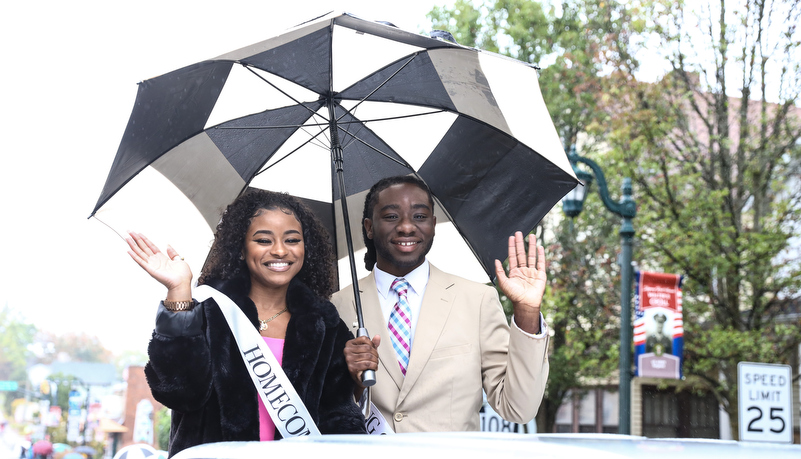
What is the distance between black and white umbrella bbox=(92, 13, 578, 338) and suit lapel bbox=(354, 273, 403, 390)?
0.70ft

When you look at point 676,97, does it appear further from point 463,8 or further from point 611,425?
point 611,425

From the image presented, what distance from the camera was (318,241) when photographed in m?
3.73

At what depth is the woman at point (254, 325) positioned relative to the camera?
2.92 meters

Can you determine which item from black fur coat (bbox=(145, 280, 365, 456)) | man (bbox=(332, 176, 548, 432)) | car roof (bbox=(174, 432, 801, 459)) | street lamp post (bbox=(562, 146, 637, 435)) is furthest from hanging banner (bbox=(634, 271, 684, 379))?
car roof (bbox=(174, 432, 801, 459))

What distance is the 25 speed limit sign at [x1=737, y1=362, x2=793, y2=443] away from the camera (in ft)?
27.8

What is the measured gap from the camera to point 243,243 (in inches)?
138

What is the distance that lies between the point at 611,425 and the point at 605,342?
1347 centimetres

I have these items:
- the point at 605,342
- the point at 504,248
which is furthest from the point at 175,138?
the point at 605,342

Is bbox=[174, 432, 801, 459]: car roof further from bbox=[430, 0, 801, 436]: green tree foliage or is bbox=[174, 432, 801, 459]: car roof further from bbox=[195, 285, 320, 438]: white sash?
bbox=[430, 0, 801, 436]: green tree foliage

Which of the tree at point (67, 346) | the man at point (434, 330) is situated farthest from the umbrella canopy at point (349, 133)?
the tree at point (67, 346)

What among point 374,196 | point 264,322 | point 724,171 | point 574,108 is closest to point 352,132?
point 374,196

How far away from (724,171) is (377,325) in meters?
13.5

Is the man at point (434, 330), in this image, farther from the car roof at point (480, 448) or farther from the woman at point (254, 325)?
the car roof at point (480, 448)

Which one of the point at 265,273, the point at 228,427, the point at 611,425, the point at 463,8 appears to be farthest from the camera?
the point at 611,425
